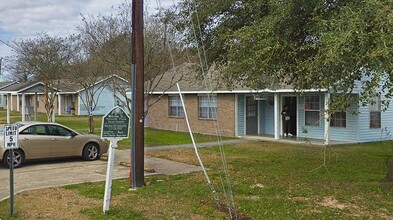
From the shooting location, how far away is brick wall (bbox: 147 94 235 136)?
82.2 ft

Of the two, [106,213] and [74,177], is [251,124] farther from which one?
[106,213]

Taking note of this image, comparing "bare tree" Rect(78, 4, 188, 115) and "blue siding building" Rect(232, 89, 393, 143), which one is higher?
"bare tree" Rect(78, 4, 188, 115)

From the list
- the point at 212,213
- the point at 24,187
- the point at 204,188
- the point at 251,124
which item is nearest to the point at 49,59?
the point at 251,124

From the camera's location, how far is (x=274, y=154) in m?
17.2

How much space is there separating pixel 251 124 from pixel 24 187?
16.0 meters

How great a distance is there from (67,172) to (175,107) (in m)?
16.4

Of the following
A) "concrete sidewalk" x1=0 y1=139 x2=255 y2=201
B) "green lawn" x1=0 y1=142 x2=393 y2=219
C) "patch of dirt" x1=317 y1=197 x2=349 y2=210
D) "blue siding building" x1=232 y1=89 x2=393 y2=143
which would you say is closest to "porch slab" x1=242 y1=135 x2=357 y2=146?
"blue siding building" x1=232 y1=89 x2=393 y2=143

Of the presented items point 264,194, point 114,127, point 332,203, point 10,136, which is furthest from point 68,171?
point 332,203

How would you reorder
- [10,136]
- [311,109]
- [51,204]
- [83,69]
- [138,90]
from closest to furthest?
[10,136]
[51,204]
[138,90]
[311,109]
[83,69]

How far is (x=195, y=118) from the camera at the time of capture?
2725 cm

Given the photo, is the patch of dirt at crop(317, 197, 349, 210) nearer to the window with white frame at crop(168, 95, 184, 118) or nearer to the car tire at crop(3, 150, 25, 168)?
the car tire at crop(3, 150, 25, 168)

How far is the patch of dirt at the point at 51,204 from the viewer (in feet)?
26.2

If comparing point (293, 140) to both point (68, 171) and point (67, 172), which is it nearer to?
point (68, 171)

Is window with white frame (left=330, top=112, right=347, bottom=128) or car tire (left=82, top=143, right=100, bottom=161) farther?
window with white frame (left=330, top=112, right=347, bottom=128)
